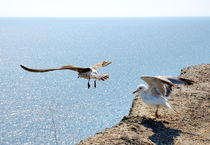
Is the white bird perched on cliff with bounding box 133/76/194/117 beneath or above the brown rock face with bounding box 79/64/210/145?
above

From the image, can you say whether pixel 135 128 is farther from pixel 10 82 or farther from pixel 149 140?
pixel 10 82

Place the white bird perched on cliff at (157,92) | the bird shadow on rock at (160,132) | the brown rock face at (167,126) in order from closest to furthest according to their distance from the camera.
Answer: the brown rock face at (167,126) → the bird shadow on rock at (160,132) → the white bird perched on cliff at (157,92)

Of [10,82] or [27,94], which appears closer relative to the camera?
[27,94]

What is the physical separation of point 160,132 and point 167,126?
912 mm

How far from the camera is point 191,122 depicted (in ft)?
58.9

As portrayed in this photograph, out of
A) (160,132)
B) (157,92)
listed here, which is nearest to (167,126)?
(160,132)

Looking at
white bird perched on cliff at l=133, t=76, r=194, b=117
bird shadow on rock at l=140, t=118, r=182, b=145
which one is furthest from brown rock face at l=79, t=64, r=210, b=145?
white bird perched on cliff at l=133, t=76, r=194, b=117

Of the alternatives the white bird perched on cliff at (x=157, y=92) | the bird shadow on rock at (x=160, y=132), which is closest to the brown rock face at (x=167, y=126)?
the bird shadow on rock at (x=160, y=132)

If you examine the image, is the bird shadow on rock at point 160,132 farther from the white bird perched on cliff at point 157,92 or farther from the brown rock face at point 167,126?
the white bird perched on cliff at point 157,92

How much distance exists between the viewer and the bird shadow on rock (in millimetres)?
15459

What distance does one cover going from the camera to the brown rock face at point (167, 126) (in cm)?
1516

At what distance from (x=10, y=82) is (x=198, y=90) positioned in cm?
6597

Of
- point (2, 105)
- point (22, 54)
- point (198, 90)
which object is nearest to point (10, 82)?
point (2, 105)

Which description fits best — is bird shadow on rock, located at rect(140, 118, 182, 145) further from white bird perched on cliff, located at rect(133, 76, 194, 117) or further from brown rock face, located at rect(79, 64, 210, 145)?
white bird perched on cliff, located at rect(133, 76, 194, 117)
